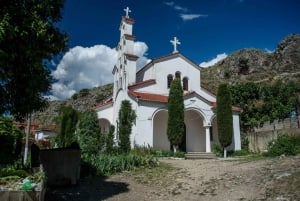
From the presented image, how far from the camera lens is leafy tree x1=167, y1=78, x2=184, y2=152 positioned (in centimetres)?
2156

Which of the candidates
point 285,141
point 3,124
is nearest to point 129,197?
point 285,141

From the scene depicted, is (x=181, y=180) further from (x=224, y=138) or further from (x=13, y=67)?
(x=224, y=138)

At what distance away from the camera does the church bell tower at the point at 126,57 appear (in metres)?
25.4

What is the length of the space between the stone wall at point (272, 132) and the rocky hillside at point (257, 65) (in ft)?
87.8

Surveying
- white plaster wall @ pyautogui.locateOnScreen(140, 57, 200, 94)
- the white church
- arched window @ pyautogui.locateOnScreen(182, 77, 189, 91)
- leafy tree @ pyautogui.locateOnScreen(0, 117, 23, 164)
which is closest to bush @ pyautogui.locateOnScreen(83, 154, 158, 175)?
the white church

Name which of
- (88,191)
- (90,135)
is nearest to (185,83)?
(90,135)

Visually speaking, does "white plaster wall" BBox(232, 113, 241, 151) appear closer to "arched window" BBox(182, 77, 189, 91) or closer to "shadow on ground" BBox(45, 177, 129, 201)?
"arched window" BBox(182, 77, 189, 91)

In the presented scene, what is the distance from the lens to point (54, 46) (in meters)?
7.66

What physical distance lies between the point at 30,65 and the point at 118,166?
8.15 meters

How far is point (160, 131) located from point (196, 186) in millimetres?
14297

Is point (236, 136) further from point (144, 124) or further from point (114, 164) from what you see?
point (114, 164)

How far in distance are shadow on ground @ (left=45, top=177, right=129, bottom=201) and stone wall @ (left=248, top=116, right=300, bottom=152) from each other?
15.9 meters

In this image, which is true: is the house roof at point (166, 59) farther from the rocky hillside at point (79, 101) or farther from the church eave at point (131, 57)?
the rocky hillside at point (79, 101)

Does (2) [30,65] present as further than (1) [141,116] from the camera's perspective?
No
